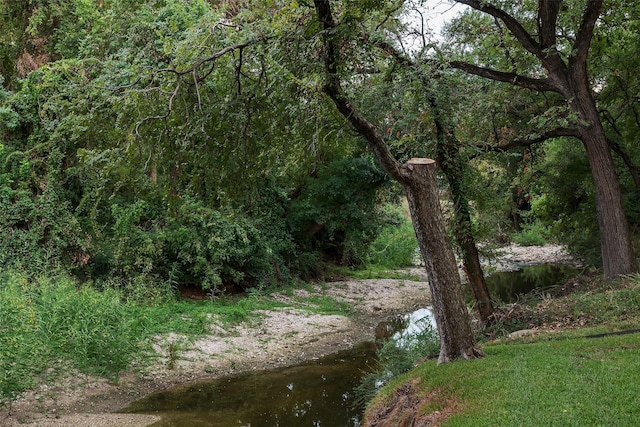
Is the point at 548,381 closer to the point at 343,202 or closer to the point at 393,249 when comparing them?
the point at 343,202

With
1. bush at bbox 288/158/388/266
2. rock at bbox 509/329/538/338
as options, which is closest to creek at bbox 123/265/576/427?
rock at bbox 509/329/538/338

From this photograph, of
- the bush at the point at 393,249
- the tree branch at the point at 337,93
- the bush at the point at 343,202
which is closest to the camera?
the tree branch at the point at 337,93

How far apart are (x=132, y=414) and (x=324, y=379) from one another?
404 centimetres

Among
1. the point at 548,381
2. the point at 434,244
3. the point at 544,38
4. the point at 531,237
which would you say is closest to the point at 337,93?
the point at 434,244

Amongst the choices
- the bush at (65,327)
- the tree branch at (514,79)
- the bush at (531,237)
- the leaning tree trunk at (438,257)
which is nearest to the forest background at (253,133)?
the tree branch at (514,79)

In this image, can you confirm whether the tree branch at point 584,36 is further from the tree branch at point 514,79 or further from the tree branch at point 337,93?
the tree branch at point 337,93

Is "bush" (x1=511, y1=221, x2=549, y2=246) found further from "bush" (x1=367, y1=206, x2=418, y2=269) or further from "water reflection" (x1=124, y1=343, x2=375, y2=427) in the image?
"water reflection" (x1=124, y1=343, x2=375, y2=427)

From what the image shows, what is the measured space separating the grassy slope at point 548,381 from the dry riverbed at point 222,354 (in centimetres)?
224

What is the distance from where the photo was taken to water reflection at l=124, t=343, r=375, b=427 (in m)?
10.3

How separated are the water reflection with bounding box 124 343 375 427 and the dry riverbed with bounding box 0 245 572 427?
0.46 meters

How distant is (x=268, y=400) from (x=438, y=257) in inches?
197

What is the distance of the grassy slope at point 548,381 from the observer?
5.89 metres

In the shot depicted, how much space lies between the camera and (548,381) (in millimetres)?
6789

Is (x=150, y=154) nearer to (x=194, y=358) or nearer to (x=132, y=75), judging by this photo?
(x=132, y=75)
